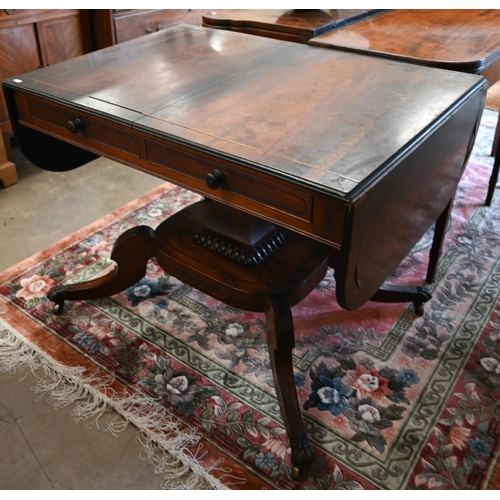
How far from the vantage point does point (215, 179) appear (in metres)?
1.01

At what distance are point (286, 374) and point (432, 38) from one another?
107cm

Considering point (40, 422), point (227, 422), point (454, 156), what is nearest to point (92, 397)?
point (40, 422)

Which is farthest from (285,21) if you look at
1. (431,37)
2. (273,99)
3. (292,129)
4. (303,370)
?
(303,370)

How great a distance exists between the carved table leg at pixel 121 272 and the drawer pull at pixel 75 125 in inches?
15.2

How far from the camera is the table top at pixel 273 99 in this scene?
965 millimetres

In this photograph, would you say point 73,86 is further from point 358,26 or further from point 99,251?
point 358,26

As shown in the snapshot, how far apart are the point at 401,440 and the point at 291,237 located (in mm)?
563

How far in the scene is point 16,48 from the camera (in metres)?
2.26

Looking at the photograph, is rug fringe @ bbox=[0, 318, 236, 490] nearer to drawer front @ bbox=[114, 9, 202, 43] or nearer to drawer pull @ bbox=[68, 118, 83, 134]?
drawer pull @ bbox=[68, 118, 83, 134]

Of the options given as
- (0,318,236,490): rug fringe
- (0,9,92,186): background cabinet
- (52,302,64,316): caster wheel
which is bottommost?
(0,318,236,490): rug fringe

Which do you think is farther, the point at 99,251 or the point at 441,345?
the point at 99,251

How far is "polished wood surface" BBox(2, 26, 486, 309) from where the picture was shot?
37.1 inches

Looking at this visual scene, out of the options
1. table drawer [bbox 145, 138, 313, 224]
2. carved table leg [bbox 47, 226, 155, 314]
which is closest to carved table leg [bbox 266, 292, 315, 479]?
table drawer [bbox 145, 138, 313, 224]

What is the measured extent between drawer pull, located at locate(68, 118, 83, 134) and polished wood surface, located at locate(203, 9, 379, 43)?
797 mm
